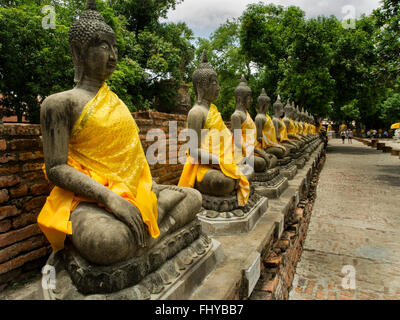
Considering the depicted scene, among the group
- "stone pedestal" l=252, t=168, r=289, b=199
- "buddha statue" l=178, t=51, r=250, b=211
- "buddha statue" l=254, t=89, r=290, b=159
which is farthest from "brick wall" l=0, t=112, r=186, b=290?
"buddha statue" l=254, t=89, r=290, b=159

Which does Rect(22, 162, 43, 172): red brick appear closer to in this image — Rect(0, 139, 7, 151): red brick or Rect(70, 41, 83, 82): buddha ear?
Rect(0, 139, 7, 151): red brick

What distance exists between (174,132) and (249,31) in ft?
48.6

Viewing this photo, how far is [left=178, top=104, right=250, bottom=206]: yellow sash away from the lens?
10.6 ft

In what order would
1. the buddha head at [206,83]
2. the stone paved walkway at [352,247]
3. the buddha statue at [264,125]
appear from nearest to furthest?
1. the buddha head at [206,83]
2. the stone paved walkway at [352,247]
3. the buddha statue at [264,125]

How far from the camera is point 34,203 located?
2.40m

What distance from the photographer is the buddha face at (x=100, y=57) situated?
77.0 inches

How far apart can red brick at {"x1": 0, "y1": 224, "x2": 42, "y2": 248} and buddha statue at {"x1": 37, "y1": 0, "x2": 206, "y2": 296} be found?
1.81ft

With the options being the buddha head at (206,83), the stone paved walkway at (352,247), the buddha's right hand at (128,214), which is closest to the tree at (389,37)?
the stone paved walkway at (352,247)

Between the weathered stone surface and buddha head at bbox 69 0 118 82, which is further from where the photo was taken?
the weathered stone surface

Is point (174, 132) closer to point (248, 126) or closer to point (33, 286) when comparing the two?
point (248, 126)

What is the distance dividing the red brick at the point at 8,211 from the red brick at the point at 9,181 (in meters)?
0.17

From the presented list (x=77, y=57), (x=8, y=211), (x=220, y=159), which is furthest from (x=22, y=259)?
(x=220, y=159)

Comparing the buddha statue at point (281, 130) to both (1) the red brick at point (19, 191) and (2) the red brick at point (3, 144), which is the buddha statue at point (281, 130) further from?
(2) the red brick at point (3, 144)
